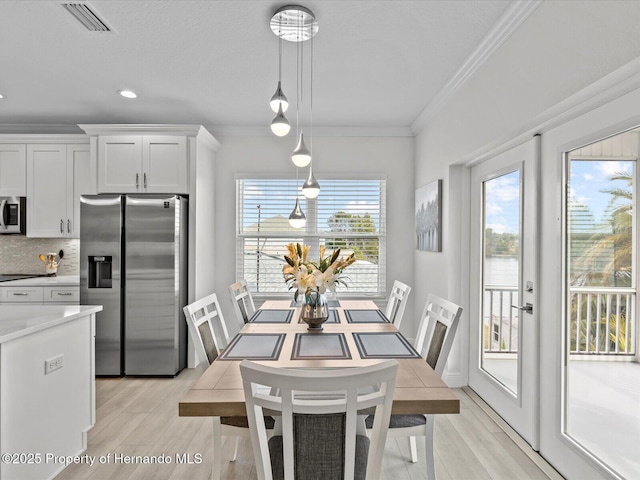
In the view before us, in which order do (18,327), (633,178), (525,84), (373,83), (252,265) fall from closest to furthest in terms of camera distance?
(633,178) → (18,327) → (525,84) → (373,83) → (252,265)

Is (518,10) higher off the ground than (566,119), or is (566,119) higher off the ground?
(518,10)

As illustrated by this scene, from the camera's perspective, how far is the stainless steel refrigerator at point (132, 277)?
12.5 ft

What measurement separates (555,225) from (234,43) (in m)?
2.32

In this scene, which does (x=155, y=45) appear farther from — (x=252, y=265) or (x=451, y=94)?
(x=252, y=265)

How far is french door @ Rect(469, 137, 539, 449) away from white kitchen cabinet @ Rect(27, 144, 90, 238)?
4.08m

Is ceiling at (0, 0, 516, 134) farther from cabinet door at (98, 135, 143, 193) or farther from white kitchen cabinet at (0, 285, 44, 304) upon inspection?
white kitchen cabinet at (0, 285, 44, 304)

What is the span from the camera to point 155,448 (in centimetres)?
252

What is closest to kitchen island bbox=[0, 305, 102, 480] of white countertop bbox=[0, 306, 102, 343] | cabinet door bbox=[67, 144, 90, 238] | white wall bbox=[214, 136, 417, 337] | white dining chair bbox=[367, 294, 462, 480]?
white countertop bbox=[0, 306, 102, 343]

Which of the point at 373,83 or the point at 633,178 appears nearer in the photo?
the point at 633,178

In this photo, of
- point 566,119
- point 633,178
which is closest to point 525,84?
point 566,119

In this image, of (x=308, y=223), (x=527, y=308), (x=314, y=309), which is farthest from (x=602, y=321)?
(x=308, y=223)

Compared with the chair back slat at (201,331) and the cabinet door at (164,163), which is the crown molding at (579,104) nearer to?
the chair back slat at (201,331)

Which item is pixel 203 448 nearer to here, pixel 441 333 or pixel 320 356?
pixel 320 356

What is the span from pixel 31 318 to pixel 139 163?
226 centimetres
